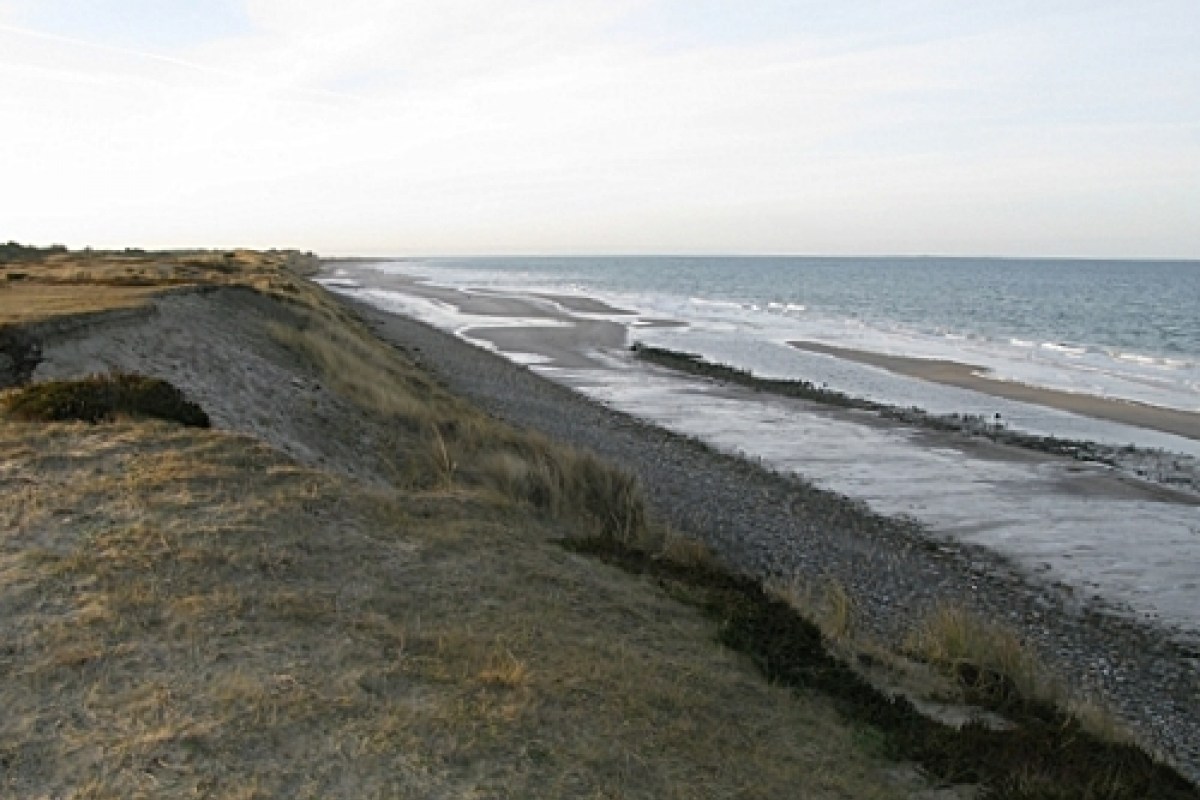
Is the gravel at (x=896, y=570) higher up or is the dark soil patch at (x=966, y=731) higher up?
the dark soil patch at (x=966, y=731)

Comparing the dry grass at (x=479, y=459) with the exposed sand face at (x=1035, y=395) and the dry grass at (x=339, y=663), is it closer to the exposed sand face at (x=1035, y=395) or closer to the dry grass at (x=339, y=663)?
the dry grass at (x=339, y=663)

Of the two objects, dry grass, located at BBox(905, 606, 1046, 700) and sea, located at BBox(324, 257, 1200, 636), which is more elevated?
dry grass, located at BBox(905, 606, 1046, 700)

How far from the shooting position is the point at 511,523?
9992mm

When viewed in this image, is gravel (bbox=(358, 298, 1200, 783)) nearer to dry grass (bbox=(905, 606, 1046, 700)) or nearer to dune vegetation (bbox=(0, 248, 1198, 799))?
dry grass (bbox=(905, 606, 1046, 700))

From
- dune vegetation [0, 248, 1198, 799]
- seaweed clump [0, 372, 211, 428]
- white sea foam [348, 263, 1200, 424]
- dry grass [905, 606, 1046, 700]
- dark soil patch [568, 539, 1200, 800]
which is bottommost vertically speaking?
white sea foam [348, 263, 1200, 424]

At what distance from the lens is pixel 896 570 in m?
13.2

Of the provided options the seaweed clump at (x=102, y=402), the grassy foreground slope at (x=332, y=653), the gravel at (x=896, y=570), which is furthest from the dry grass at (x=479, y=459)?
the seaweed clump at (x=102, y=402)

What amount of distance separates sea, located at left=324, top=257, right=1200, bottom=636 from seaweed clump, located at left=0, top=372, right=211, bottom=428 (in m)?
10.9

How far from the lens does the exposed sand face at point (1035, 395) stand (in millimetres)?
26750

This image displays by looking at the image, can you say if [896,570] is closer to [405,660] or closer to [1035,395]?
[405,660]

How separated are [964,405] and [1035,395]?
160 inches

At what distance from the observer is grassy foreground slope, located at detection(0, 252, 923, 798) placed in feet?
16.3

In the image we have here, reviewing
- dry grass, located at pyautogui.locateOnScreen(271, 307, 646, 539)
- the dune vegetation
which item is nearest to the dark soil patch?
the dune vegetation

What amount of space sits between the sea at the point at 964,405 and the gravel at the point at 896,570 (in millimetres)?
774
